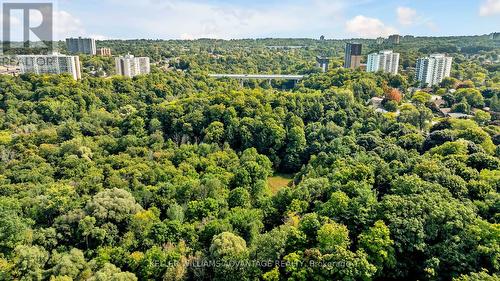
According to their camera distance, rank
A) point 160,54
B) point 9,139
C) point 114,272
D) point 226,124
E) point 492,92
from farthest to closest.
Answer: point 160,54 < point 492,92 < point 226,124 < point 9,139 < point 114,272

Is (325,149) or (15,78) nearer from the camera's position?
(325,149)

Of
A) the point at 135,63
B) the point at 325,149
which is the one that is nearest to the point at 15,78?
the point at 135,63

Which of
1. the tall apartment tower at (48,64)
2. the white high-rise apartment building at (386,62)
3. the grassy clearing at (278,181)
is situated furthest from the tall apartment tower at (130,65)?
the white high-rise apartment building at (386,62)

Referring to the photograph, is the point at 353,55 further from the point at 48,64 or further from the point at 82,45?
the point at 82,45

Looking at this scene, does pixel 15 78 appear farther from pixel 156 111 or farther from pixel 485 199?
pixel 485 199

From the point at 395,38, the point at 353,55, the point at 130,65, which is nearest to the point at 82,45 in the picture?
the point at 130,65

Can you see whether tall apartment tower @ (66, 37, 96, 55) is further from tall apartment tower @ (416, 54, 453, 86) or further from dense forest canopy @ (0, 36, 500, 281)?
tall apartment tower @ (416, 54, 453, 86)
